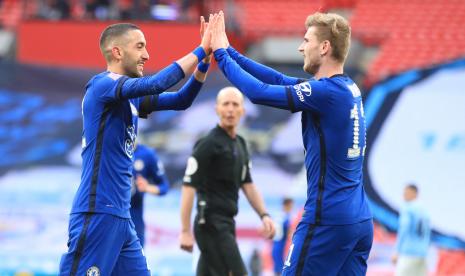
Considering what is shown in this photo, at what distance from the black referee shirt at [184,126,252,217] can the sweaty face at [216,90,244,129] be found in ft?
0.54

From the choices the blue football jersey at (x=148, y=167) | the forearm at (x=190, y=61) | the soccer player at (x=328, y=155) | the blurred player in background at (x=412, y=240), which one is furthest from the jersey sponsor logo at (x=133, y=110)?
the blurred player in background at (x=412, y=240)

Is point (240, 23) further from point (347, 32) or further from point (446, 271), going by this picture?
point (347, 32)

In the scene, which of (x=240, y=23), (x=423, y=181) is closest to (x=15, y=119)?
(x=240, y=23)

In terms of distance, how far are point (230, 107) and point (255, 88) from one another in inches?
112

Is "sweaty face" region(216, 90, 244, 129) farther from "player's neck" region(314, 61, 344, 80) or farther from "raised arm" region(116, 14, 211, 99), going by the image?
"player's neck" region(314, 61, 344, 80)

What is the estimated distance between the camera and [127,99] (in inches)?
237

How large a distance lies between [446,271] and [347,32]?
995 centimetres

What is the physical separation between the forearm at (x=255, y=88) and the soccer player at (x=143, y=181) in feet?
10.7

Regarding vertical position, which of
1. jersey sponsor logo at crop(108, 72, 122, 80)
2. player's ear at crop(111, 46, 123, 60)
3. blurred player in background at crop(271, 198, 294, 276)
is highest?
player's ear at crop(111, 46, 123, 60)

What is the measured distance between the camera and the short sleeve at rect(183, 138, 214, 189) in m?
8.56

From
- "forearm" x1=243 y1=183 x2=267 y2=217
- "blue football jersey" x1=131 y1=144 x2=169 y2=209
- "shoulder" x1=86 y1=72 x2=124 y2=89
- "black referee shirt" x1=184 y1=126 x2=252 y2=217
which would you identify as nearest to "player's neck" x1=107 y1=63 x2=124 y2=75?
"shoulder" x1=86 y1=72 x2=124 y2=89

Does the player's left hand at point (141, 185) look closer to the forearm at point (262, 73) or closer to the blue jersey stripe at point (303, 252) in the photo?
the forearm at point (262, 73)

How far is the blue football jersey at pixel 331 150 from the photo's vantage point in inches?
223

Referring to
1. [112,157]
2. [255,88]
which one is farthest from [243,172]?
[255,88]
